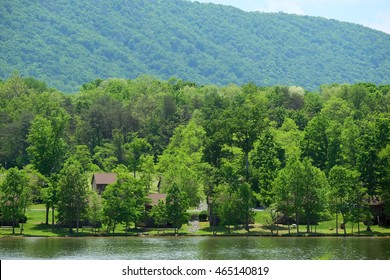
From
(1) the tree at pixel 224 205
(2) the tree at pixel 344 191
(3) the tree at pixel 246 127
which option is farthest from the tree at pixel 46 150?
(2) the tree at pixel 344 191

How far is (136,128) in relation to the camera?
18800 centimetres

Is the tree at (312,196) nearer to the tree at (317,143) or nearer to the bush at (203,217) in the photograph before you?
the bush at (203,217)

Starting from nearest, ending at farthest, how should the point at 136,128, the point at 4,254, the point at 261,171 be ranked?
the point at 4,254, the point at 261,171, the point at 136,128

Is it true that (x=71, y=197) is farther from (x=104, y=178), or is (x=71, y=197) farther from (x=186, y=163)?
(x=186, y=163)

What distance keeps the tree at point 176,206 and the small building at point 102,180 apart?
92.4 feet

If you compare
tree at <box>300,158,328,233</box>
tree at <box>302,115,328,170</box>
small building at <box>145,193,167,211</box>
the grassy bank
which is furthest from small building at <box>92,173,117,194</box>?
tree at <box>300,158,328,233</box>

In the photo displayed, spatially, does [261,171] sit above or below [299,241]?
above

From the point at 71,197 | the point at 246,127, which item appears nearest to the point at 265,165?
the point at 246,127

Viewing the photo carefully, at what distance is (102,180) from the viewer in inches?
5704

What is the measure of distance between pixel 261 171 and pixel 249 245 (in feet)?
98.5

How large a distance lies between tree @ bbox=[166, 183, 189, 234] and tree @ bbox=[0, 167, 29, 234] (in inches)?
810
